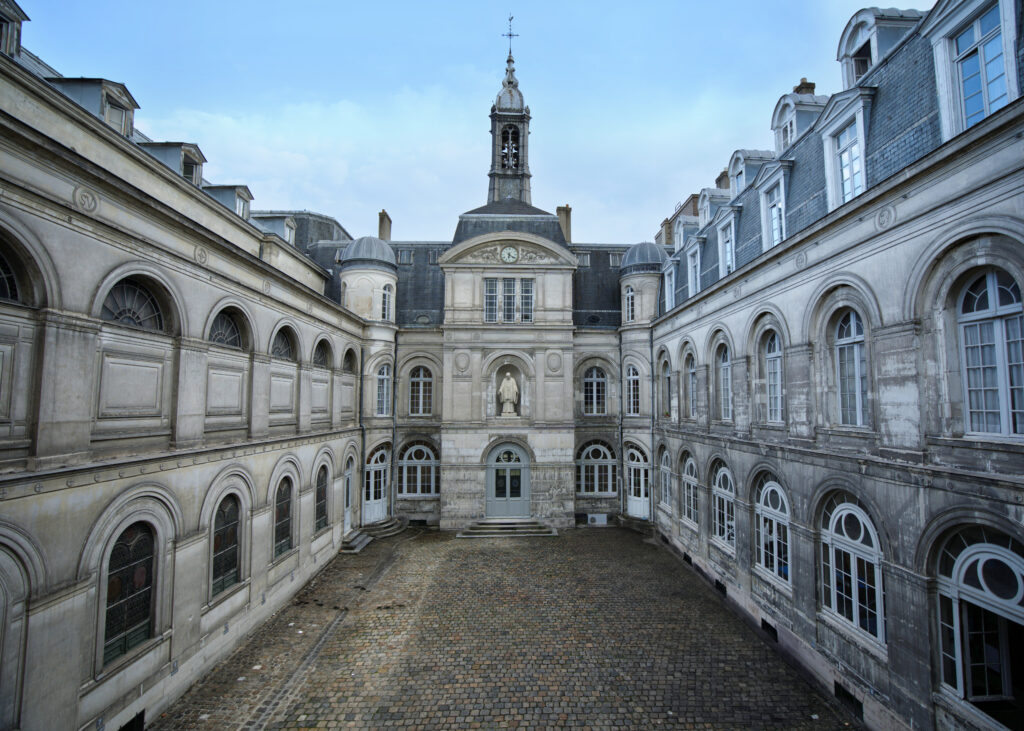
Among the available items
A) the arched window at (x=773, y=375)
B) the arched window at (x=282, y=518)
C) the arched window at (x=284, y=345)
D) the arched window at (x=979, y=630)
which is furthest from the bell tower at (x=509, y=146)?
the arched window at (x=979, y=630)

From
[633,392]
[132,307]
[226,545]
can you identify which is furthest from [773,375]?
[132,307]

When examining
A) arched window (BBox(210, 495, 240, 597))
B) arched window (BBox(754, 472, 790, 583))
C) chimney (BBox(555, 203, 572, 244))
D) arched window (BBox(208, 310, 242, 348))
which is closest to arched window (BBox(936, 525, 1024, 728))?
arched window (BBox(754, 472, 790, 583))

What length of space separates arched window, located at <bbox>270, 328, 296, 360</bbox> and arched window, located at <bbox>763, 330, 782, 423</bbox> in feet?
41.9

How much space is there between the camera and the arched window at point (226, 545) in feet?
35.0

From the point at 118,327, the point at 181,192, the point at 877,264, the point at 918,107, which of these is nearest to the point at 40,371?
the point at 118,327

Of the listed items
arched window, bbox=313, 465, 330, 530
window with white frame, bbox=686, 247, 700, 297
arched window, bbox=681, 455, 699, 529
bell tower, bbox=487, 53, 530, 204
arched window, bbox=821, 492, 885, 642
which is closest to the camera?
arched window, bbox=821, 492, 885, 642

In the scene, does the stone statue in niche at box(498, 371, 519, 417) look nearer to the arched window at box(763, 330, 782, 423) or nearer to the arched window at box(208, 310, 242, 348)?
the arched window at box(763, 330, 782, 423)

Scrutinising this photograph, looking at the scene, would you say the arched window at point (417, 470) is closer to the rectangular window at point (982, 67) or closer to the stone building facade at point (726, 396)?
the stone building facade at point (726, 396)

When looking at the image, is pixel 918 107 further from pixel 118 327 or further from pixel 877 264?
pixel 118 327

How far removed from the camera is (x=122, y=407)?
826 centimetres

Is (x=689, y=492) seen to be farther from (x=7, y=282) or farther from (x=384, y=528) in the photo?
(x=7, y=282)

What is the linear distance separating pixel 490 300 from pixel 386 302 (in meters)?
4.54

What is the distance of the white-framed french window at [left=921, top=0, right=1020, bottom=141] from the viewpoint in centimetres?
656

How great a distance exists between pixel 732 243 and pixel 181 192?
14.4 metres
